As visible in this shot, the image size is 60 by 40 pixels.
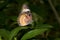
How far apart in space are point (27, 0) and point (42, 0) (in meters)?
0.19

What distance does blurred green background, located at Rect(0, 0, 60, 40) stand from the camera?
2.77 feet

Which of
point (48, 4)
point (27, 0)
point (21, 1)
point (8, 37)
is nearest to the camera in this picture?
point (8, 37)

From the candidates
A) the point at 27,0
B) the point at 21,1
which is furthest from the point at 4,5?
the point at 27,0

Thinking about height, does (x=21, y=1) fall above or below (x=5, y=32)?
above

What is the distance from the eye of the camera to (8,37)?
2.80 ft

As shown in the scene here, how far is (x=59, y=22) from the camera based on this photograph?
4.61ft

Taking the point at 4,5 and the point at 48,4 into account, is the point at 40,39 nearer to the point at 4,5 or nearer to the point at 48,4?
the point at 4,5

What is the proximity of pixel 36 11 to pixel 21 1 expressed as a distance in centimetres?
12

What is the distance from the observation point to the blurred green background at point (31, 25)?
845 mm

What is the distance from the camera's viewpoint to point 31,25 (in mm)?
947

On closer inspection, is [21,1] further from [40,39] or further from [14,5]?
[40,39]

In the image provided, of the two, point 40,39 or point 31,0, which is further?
point 31,0

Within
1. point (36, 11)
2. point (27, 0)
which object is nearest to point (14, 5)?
point (27, 0)

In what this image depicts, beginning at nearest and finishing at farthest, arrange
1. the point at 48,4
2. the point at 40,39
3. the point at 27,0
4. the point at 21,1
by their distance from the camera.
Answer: the point at 40,39
the point at 21,1
the point at 27,0
the point at 48,4
